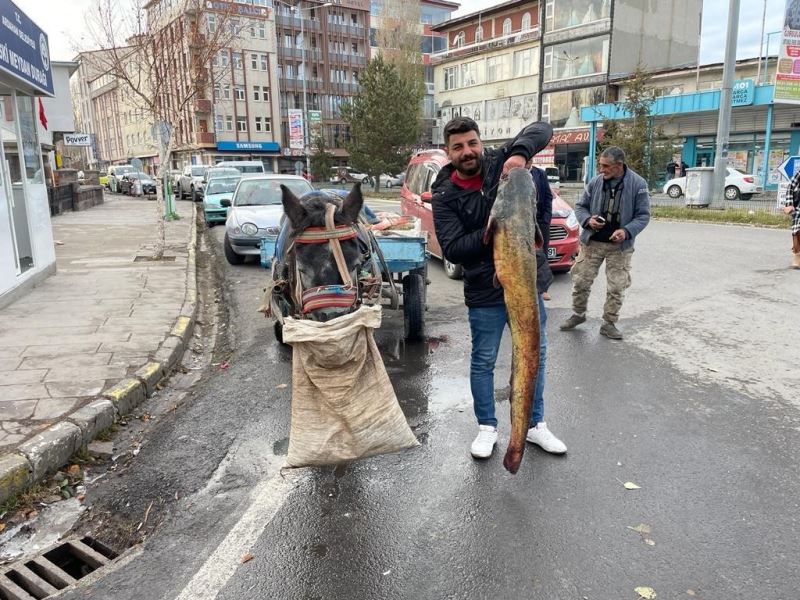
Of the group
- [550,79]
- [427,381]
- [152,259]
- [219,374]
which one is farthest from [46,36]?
[550,79]

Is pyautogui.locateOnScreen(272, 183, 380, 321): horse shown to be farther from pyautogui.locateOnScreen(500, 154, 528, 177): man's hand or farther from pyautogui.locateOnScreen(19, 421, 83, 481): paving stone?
pyautogui.locateOnScreen(19, 421, 83, 481): paving stone

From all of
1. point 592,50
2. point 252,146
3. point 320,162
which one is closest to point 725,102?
point 592,50

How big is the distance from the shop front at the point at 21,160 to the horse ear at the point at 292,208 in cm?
618

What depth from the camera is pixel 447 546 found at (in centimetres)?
300

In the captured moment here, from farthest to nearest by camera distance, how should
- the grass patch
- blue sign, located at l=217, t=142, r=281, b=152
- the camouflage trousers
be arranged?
blue sign, located at l=217, t=142, r=281, b=152 < the grass patch < the camouflage trousers

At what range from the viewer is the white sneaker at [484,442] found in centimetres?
388

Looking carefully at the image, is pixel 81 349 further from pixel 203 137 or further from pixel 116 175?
pixel 203 137

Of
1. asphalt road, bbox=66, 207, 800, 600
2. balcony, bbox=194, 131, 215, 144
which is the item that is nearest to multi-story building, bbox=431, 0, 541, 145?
balcony, bbox=194, 131, 215, 144

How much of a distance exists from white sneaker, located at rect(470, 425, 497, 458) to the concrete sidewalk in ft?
9.40

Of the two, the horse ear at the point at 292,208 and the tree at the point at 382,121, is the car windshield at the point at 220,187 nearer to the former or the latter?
the tree at the point at 382,121

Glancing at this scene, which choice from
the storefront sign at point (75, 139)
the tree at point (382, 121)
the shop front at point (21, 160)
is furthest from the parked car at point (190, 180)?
the shop front at point (21, 160)

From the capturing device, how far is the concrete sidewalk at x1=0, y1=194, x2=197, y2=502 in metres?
4.20

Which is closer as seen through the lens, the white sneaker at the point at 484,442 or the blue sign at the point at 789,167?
the white sneaker at the point at 484,442

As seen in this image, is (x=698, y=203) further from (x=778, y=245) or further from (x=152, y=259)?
(x=152, y=259)
